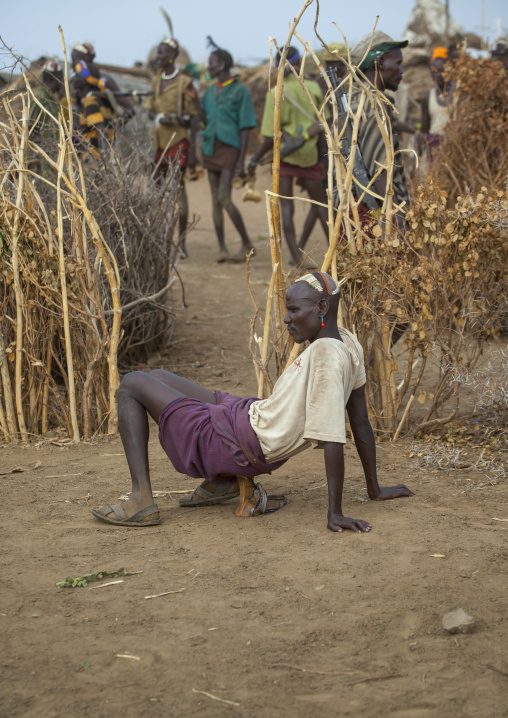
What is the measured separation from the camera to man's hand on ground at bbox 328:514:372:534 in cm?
265

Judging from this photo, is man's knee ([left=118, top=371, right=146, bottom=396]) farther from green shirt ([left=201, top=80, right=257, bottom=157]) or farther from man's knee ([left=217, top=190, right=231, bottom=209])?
green shirt ([left=201, top=80, right=257, bottom=157])

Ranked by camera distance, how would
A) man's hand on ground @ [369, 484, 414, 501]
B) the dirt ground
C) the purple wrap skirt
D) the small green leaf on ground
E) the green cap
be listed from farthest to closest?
the green cap
man's hand on ground @ [369, 484, 414, 501]
the purple wrap skirt
the small green leaf on ground
the dirt ground

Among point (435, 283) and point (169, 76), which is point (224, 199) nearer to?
point (169, 76)

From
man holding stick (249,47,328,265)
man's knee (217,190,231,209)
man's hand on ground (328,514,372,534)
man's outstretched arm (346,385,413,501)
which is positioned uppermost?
man holding stick (249,47,328,265)

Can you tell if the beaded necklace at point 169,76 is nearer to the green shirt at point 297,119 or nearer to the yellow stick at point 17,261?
the green shirt at point 297,119

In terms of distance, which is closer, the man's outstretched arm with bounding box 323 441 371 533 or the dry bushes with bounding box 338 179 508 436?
the man's outstretched arm with bounding box 323 441 371 533

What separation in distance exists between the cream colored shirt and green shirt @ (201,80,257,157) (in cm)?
555

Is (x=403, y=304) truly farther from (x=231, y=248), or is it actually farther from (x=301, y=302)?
(x=231, y=248)

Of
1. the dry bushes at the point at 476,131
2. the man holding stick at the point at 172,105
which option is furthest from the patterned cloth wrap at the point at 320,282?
the man holding stick at the point at 172,105

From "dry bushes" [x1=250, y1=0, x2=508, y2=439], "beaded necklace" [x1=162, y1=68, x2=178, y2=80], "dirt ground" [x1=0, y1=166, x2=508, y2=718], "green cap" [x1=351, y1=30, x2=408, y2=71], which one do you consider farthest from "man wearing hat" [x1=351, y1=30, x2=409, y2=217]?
"beaded necklace" [x1=162, y1=68, x2=178, y2=80]

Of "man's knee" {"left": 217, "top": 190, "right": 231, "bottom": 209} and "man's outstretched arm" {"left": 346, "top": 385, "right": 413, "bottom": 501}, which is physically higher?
"man's knee" {"left": 217, "top": 190, "right": 231, "bottom": 209}

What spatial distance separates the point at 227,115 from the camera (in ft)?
25.9

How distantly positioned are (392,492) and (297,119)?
5192 mm

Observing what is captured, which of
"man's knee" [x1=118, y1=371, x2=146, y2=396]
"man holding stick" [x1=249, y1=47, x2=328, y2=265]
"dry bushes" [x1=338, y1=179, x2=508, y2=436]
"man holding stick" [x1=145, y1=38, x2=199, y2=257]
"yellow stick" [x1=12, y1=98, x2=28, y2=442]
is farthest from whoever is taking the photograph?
"man holding stick" [x1=145, y1=38, x2=199, y2=257]
